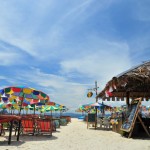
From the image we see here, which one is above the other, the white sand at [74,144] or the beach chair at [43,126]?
the beach chair at [43,126]

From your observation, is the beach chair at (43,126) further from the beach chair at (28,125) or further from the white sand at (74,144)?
the white sand at (74,144)

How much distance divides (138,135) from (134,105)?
1.45 m

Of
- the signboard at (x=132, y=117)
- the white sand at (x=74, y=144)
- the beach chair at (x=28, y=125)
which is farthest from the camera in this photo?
the signboard at (x=132, y=117)

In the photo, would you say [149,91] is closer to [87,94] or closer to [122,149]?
[122,149]

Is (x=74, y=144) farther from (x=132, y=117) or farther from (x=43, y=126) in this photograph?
(x=132, y=117)

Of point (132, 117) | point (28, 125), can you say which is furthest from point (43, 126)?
point (132, 117)

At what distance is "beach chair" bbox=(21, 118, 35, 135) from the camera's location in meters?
11.1

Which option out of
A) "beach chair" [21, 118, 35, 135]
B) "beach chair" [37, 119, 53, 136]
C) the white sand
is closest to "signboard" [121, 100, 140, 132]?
the white sand

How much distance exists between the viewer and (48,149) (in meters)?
7.68

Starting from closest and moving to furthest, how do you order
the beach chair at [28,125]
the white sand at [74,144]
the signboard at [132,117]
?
the white sand at [74,144]
the beach chair at [28,125]
the signboard at [132,117]

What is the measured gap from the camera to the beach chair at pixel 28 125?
36.4ft

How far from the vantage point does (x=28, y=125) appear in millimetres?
11250

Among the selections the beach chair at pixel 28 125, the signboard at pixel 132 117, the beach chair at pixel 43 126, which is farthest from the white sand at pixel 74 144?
the signboard at pixel 132 117

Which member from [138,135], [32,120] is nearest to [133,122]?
[138,135]
